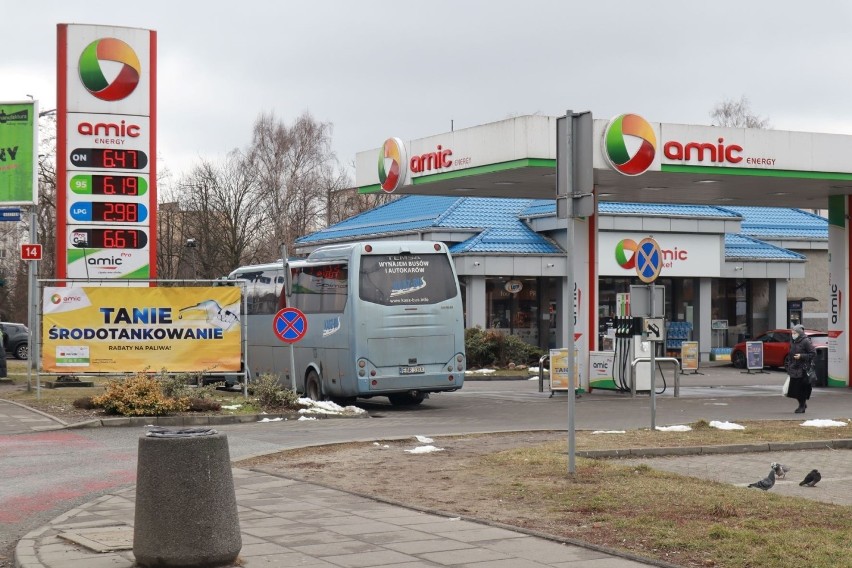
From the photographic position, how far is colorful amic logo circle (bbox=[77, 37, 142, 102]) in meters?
28.9

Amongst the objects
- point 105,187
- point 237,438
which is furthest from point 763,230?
point 237,438

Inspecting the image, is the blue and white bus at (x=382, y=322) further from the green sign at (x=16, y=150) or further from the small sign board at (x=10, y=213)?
the small sign board at (x=10, y=213)

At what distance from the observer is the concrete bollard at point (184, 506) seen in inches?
301

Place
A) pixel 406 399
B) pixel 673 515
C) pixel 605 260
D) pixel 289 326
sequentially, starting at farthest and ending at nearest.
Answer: pixel 605 260
pixel 406 399
pixel 289 326
pixel 673 515

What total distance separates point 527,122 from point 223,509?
17.0 m

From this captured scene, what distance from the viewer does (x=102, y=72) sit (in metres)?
29.0

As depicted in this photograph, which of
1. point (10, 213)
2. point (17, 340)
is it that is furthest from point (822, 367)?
point (17, 340)

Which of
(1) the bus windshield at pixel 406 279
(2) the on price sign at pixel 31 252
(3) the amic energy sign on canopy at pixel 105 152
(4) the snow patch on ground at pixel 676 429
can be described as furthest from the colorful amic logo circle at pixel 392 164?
(4) the snow patch on ground at pixel 676 429

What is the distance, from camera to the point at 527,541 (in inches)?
339

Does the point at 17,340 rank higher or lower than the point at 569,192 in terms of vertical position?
lower

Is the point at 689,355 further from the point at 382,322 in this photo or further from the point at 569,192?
the point at 569,192

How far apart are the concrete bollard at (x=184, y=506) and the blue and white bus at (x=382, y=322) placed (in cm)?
1535

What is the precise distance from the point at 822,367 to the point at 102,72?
19.7 metres

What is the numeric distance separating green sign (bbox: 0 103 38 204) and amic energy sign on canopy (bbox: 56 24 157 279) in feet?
6.32
